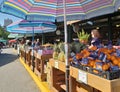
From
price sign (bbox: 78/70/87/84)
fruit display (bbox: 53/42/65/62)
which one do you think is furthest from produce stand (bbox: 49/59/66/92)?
price sign (bbox: 78/70/87/84)

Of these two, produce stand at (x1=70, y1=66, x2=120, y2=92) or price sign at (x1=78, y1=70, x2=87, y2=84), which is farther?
price sign at (x1=78, y1=70, x2=87, y2=84)

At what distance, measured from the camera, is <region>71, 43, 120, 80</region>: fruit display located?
3.68 metres

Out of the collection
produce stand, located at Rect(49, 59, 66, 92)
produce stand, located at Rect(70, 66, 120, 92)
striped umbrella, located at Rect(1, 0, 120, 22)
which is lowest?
produce stand, located at Rect(49, 59, 66, 92)

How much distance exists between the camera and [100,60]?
3.93 metres

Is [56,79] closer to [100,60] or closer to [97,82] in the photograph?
[100,60]

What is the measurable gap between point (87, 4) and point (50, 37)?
23291 mm

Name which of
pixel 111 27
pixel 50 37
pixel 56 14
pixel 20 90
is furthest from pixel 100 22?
pixel 50 37

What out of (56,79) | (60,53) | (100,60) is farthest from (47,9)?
(100,60)

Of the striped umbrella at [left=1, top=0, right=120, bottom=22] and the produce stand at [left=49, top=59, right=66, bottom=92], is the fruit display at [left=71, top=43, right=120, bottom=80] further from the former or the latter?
the produce stand at [left=49, top=59, right=66, bottom=92]

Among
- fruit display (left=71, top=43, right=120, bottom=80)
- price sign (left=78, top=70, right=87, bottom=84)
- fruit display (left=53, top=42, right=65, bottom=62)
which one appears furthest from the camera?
fruit display (left=53, top=42, right=65, bottom=62)

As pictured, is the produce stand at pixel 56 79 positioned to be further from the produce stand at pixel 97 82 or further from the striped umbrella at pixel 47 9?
the produce stand at pixel 97 82

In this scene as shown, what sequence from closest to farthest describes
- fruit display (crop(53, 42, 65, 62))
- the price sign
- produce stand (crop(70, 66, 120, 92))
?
produce stand (crop(70, 66, 120, 92)) < the price sign < fruit display (crop(53, 42, 65, 62))

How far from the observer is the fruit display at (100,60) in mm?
3684

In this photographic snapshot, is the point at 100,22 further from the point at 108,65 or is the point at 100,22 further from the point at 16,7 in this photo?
the point at 108,65
